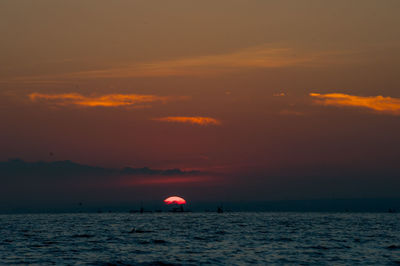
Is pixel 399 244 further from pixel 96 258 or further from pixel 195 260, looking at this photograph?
pixel 96 258

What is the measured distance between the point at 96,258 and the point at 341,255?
30423 mm

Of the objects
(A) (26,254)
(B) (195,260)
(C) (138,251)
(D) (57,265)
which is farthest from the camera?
(C) (138,251)

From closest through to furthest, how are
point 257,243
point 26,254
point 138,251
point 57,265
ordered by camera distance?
point 57,265 < point 26,254 < point 138,251 < point 257,243

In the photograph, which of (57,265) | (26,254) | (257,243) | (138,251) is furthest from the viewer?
(257,243)

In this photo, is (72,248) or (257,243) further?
(257,243)

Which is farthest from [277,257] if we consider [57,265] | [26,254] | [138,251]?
[26,254]

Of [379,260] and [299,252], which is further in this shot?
[299,252]

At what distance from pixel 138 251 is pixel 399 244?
4161 centimetres

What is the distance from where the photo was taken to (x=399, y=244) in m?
85.3

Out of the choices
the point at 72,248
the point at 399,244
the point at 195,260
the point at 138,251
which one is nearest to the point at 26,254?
the point at 72,248

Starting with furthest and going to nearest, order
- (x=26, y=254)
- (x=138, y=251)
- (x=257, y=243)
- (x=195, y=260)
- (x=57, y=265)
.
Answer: (x=257, y=243), (x=138, y=251), (x=26, y=254), (x=195, y=260), (x=57, y=265)

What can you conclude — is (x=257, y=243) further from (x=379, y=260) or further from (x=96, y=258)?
(x=96, y=258)

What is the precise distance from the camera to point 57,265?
58.1 m

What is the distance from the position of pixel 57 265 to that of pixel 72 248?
1915 cm
